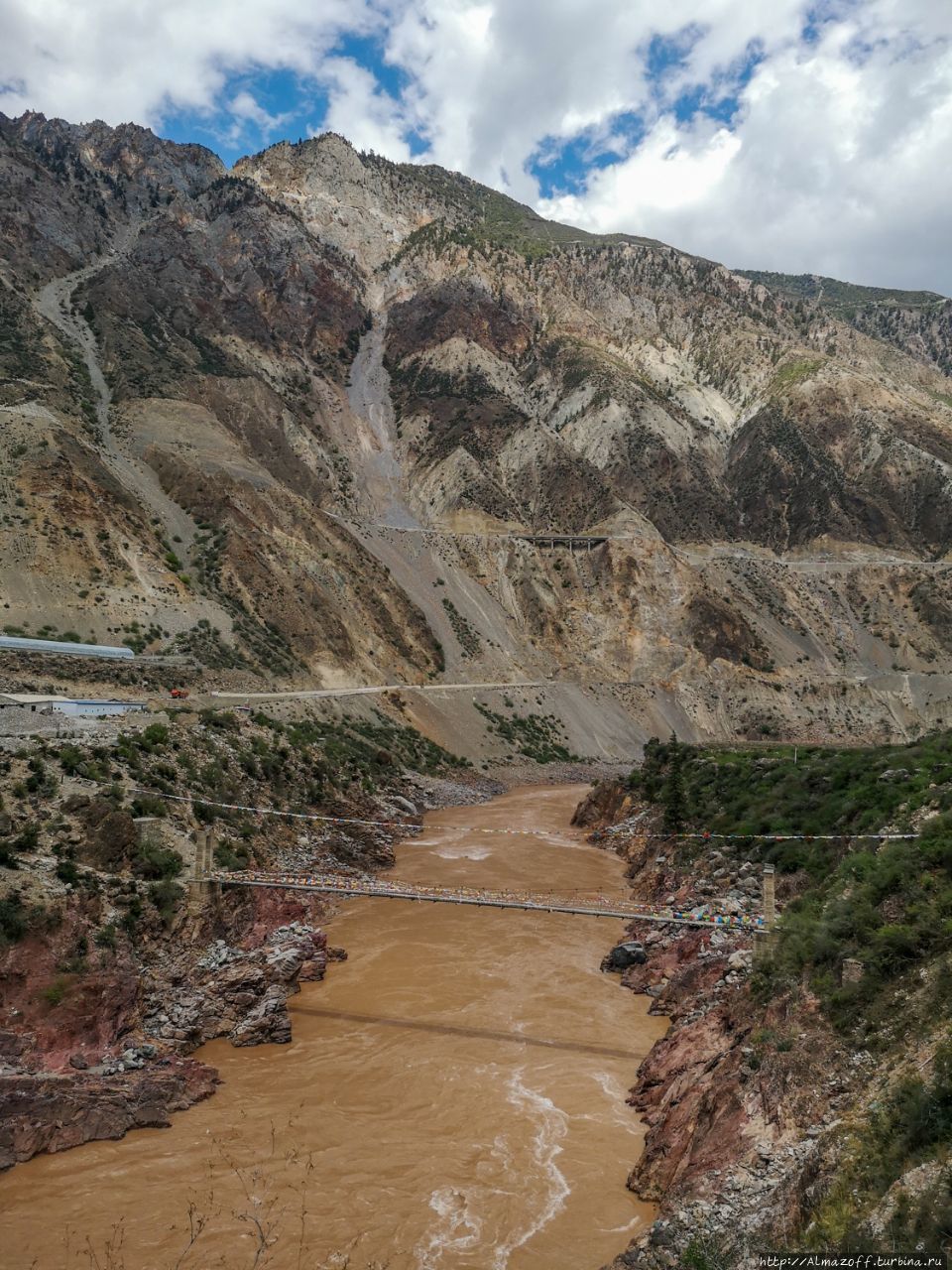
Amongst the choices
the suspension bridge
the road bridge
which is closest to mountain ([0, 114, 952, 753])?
the suspension bridge

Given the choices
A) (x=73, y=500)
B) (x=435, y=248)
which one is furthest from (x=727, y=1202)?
(x=435, y=248)

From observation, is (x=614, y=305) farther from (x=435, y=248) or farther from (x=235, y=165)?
(x=235, y=165)

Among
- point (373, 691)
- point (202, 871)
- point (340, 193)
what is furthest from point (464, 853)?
point (340, 193)

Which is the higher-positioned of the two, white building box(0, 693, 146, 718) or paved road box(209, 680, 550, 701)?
paved road box(209, 680, 550, 701)

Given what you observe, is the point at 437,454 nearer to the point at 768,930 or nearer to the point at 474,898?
the point at 474,898

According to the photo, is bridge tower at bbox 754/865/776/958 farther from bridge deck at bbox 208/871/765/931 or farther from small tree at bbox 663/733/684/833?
small tree at bbox 663/733/684/833

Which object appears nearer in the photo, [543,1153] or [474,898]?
[543,1153]
